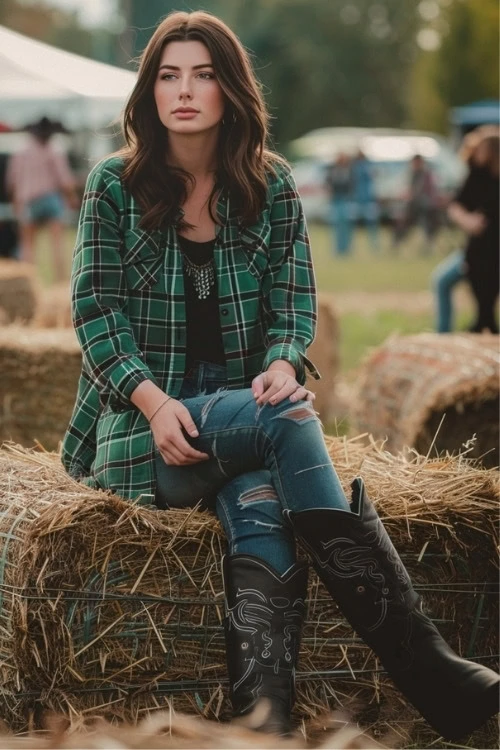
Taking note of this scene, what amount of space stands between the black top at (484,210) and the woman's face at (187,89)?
6.09 m

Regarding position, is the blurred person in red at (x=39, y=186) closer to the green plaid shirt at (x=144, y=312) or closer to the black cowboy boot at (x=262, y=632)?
the green plaid shirt at (x=144, y=312)

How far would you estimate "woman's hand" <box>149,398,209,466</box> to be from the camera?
128 inches

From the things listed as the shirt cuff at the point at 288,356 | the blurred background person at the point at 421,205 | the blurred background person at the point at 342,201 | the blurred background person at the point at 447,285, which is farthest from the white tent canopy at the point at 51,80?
the blurred background person at the point at 421,205

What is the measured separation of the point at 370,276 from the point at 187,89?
15349 millimetres

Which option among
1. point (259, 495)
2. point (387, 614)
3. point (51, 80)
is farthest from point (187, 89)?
point (51, 80)

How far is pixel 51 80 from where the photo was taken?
469 inches

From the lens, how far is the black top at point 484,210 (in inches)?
371

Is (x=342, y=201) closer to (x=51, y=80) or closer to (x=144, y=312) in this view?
(x=51, y=80)

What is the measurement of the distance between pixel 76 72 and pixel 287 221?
952cm

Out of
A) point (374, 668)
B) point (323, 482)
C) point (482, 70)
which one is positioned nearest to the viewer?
point (323, 482)

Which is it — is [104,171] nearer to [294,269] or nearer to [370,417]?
[294,269]

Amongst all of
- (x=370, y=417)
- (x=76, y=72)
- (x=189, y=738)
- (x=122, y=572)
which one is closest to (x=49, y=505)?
(x=122, y=572)

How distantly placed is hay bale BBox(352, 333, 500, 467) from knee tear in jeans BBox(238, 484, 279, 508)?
2.03m

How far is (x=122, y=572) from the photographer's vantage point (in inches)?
128
